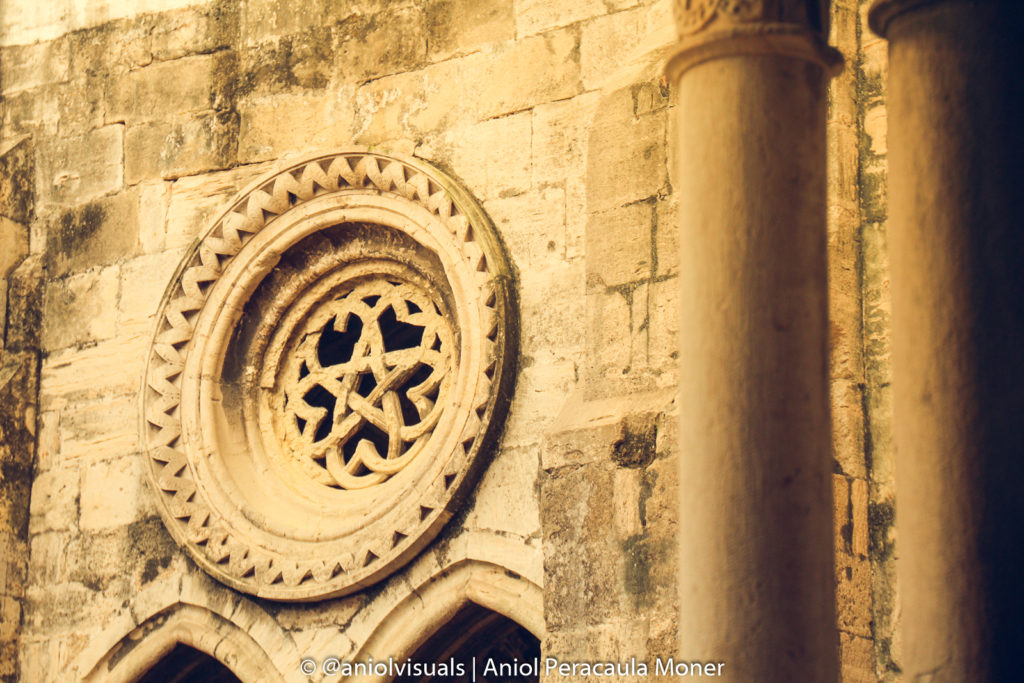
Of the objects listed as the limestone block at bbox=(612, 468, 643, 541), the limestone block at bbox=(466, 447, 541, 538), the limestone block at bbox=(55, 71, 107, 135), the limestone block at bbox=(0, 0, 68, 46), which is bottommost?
the limestone block at bbox=(612, 468, 643, 541)

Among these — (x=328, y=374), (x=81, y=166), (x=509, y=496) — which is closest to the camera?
(x=509, y=496)

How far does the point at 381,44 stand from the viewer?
771cm

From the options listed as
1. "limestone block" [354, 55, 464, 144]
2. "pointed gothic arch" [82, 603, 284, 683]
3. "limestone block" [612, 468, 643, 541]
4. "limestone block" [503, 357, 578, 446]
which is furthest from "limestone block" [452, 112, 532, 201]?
"pointed gothic arch" [82, 603, 284, 683]

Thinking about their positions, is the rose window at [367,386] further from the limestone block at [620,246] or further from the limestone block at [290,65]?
the limestone block at [620,246]

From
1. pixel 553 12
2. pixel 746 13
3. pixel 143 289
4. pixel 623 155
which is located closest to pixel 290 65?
pixel 143 289

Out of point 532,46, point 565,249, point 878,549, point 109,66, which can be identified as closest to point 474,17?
point 532,46

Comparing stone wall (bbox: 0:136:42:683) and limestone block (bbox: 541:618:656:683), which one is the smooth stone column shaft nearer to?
limestone block (bbox: 541:618:656:683)

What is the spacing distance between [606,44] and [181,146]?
2.10 metres

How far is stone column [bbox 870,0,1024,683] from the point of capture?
4.51 meters

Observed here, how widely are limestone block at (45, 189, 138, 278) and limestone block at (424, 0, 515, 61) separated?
158cm

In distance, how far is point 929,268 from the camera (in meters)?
4.69

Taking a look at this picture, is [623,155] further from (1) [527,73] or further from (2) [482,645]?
(2) [482,645]

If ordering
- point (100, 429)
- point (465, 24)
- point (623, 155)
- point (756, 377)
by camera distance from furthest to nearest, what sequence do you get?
1. point (100, 429)
2. point (465, 24)
3. point (623, 155)
4. point (756, 377)

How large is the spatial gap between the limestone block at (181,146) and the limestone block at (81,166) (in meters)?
0.07
